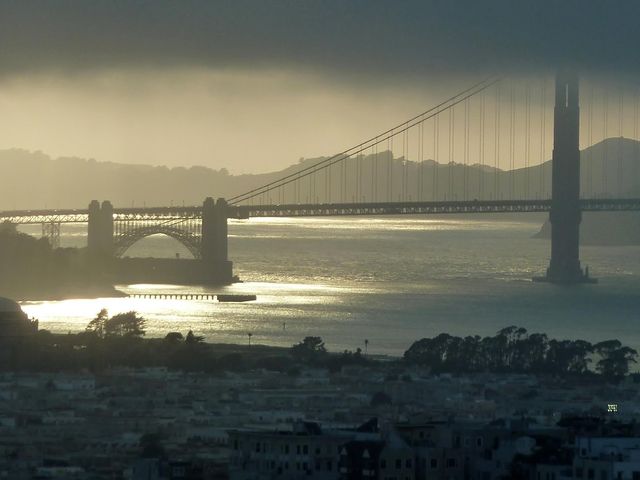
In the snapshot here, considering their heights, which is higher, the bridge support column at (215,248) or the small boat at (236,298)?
the bridge support column at (215,248)

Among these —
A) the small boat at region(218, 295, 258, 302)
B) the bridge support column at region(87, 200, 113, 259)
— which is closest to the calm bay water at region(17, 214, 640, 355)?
the small boat at region(218, 295, 258, 302)

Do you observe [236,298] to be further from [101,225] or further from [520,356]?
[520,356]

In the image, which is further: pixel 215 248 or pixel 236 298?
pixel 215 248

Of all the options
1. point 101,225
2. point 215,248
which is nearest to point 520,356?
point 215,248

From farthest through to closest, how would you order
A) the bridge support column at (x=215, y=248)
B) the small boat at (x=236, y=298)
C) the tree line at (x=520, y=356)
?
the bridge support column at (x=215, y=248) < the small boat at (x=236, y=298) < the tree line at (x=520, y=356)

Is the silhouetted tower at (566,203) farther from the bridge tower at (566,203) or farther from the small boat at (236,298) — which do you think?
the small boat at (236,298)

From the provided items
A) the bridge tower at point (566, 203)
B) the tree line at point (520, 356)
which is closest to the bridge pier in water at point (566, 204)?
the bridge tower at point (566, 203)

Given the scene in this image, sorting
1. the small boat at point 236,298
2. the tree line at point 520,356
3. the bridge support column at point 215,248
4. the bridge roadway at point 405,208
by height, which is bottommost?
the tree line at point 520,356
